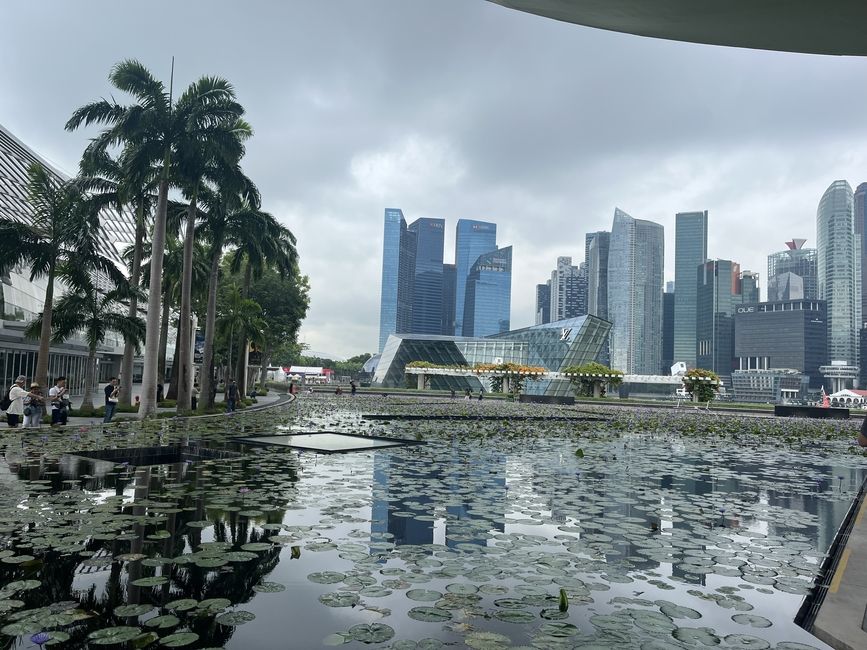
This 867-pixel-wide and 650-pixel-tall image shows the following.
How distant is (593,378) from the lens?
66188mm

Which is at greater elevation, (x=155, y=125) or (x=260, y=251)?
(x=155, y=125)

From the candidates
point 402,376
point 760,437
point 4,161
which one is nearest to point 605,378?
point 402,376

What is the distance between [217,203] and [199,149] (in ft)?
13.8

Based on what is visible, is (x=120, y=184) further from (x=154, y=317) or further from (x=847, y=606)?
(x=847, y=606)

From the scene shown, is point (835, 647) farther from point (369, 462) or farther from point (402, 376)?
point (402, 376)

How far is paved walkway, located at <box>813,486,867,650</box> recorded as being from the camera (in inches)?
167

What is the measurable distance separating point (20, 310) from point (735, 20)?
36.7 metres

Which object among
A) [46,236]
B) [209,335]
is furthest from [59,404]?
[209,335]

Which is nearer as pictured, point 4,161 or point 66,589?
point 66,589

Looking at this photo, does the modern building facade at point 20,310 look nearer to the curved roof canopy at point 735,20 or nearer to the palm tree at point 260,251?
the palm tree at point 260,251

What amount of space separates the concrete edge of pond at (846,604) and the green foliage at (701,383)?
51.9m

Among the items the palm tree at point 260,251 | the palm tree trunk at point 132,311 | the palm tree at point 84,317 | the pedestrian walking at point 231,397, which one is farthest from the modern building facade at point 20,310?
the pedestrian walking at point 231,397

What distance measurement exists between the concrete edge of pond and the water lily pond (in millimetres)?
200

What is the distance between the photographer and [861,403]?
106000 millimetres
